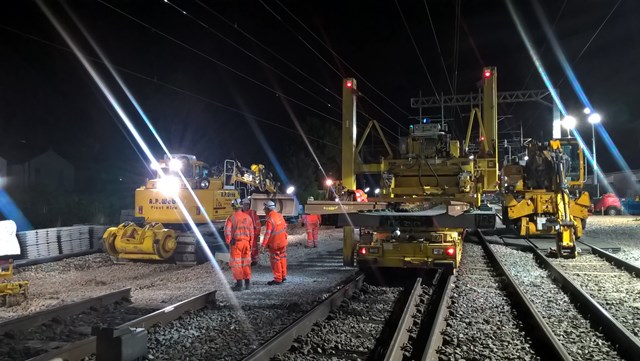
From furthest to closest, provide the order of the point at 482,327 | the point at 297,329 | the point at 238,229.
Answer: the point at 238,229 < the point at 482,327 < the point at 297,329

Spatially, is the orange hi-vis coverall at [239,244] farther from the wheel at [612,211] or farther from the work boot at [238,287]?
the wheel at [612,211]

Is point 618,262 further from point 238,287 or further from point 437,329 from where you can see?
point 238,287

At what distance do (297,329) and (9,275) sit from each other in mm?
5419

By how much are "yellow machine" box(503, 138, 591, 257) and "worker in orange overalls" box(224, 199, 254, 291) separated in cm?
773

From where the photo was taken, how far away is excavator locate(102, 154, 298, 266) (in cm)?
1280

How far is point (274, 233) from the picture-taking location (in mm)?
9875

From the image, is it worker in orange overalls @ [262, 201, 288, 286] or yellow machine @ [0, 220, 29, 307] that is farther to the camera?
worker in orange overalls @ [262, 201, 288, 286]

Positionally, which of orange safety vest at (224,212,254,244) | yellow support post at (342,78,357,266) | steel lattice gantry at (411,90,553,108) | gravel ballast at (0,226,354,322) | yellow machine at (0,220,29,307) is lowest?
gravel ballast at (0,226,354,322)

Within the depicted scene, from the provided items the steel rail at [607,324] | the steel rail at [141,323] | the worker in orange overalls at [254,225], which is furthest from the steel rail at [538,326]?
the worker in orange overalls at [254,225]

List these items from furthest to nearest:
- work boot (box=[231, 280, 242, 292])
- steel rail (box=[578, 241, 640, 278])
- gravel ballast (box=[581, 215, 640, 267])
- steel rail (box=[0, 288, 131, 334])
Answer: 1. gravel ballast (box=[581, 215, 640, 267])
2. steel rail (box=[578, 241, 640, 278])
3. work boot (box=[231, 280, 242, 292])
4. steel rail (box=[0, 288, 131, 334])

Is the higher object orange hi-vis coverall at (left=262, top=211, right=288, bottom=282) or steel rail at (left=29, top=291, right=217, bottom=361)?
orange hi-vis coverall at (left=262, top=211, right=288, bottom=282)

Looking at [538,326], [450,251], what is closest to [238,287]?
[450,251]

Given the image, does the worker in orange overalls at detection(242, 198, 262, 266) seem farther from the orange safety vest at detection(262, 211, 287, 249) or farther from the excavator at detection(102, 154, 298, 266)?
the excavator at detection(102, 154, 298, 266)

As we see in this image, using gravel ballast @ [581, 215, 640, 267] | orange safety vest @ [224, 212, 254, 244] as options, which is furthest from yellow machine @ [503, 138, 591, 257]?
orange safety vest @ [224, 212, 254, 244]
